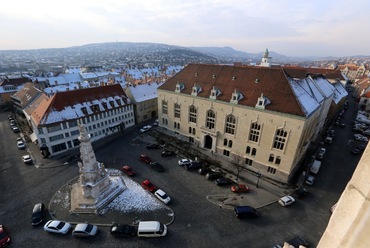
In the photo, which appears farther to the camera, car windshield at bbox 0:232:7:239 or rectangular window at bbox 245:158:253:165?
rectangular window at bbox 245:158:253:165

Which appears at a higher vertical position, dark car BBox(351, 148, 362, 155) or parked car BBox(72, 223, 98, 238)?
dark car BBox(351, 148, 362, 155)

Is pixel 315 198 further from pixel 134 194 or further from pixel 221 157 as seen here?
pixel 134 194

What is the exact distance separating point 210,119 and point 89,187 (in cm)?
3079

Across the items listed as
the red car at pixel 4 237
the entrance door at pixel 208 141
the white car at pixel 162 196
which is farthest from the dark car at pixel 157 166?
the red car at pixel 4 237

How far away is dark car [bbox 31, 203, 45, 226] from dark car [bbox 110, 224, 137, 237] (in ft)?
38.7

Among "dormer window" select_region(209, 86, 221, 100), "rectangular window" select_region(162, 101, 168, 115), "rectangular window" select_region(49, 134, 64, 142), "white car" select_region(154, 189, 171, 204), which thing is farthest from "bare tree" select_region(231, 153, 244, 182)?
"rectangular window" select_region(49, 134, 64, 142)

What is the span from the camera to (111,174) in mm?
42750

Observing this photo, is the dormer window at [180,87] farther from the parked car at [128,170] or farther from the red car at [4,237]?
the red car at [4,237]

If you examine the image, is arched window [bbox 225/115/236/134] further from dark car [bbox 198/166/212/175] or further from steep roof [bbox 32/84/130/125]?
steep roof [bbox 32/84/130/125]

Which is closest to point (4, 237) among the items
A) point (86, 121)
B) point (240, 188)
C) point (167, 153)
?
point (86, 121)

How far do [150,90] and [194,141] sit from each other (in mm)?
30293

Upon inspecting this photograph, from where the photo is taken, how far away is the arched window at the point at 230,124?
4642cm

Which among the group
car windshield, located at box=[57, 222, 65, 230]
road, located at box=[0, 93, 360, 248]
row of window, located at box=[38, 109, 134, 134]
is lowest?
road, located at box=[0, 93, 360, 248]

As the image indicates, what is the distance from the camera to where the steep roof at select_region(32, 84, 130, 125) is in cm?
4928
